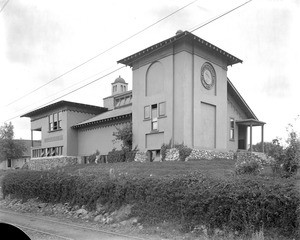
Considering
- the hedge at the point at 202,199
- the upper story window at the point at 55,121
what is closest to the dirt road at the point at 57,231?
the hedge at the point at 202,199

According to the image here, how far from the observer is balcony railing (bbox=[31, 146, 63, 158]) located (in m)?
43.5

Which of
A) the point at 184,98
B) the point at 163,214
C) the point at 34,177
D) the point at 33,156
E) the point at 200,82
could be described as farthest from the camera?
the point at 33,156

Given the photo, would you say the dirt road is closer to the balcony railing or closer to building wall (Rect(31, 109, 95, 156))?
building wall (Rect(31, 109, 95, 156))

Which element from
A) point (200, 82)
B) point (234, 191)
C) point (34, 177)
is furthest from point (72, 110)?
point (234, 191)

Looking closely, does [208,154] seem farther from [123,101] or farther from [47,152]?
[47,152]

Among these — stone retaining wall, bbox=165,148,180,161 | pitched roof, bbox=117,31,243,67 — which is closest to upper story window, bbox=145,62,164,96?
pitched roof, bbox=117,31,243,67

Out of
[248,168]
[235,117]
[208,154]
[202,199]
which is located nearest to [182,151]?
[208,154]

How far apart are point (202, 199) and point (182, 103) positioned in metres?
19.4

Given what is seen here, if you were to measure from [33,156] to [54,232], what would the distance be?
1551 inches

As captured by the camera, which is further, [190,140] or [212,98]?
[212,98]

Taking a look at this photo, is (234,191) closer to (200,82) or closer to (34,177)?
(34,177)

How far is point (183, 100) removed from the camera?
28.9 m

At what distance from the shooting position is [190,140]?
2920cm

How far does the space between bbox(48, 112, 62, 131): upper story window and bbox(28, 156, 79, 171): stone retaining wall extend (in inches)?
154
